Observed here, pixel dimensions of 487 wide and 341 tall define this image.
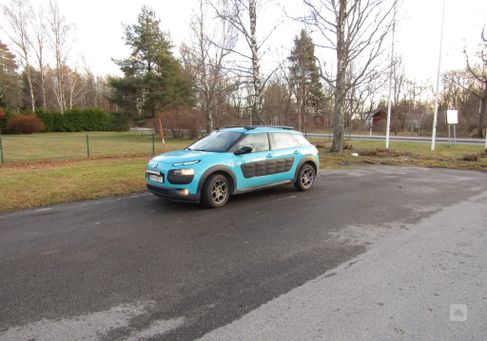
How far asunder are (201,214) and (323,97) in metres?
41.2

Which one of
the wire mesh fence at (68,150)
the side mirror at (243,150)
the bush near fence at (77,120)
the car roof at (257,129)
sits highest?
the bush near fence at (77,120)

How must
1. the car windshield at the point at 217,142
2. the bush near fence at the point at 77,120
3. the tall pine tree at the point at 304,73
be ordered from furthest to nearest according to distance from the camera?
the bush near fence at the point at 77,120 < the tall pine tree at the point at 304,73 < the car windshield at the point at 217,142

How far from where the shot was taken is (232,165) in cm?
642

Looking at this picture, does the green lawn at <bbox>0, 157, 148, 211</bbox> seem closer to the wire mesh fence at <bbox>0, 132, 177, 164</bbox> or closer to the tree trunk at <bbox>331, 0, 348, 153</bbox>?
the wire mesh fence at <bbox>0, 132, 177, 164</bbox>

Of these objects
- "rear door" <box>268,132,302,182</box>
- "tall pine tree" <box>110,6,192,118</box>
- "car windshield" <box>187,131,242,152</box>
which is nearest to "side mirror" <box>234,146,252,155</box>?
"car windshield" <box>187,131,242,152</box>

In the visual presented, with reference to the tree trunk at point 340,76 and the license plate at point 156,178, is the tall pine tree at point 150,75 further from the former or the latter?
the license plate at point 156,178

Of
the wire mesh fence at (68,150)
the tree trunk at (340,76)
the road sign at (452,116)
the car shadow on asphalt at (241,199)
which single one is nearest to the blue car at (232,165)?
the car shadow on asphalt at (241,199)

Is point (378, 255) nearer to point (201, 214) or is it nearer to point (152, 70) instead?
point (201, 214)

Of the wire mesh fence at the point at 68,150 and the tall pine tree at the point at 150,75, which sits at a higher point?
the tall pine tree at the point at 150,75

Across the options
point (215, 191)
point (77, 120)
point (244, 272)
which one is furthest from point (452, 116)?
point (77, 120)

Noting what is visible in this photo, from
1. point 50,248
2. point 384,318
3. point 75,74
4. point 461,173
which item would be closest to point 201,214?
point 50,248

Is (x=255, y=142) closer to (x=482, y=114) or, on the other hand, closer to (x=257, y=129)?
(x=257, y=129)

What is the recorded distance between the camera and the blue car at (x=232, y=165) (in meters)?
5.94

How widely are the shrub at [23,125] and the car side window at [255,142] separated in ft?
135
